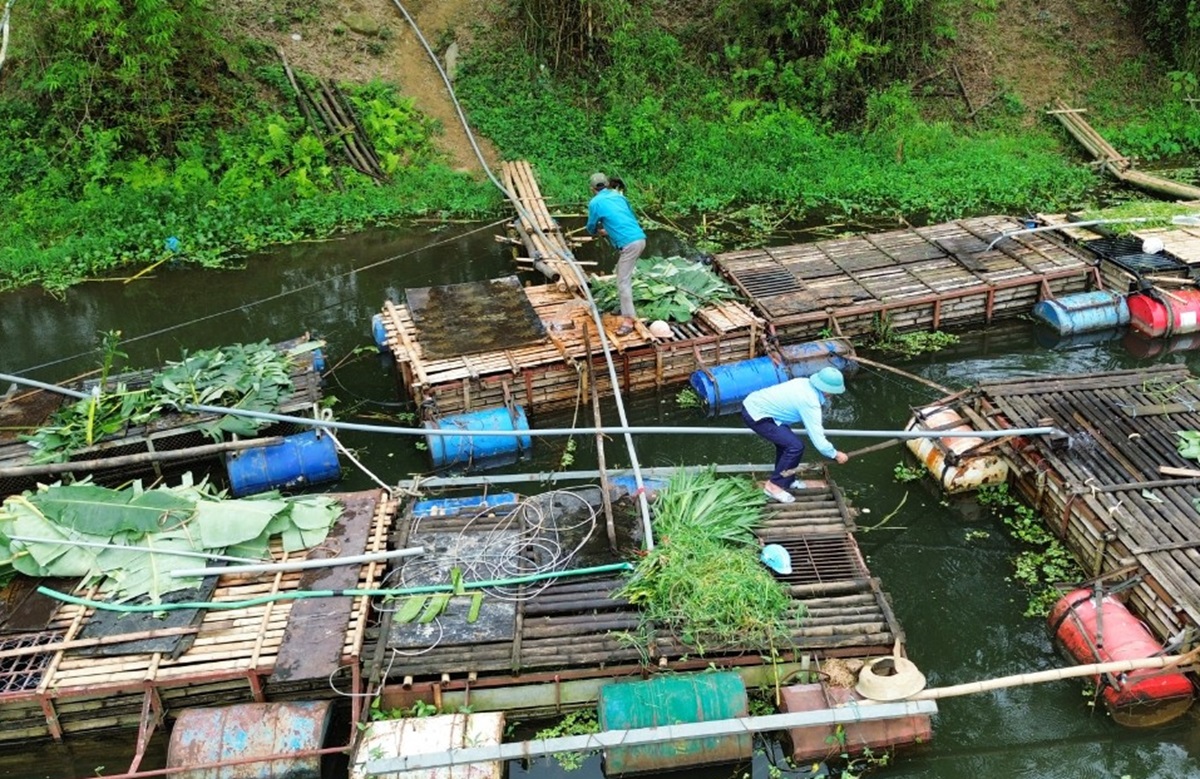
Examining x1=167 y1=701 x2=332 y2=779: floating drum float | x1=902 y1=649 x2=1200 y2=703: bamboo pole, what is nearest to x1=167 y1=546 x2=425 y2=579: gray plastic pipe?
x1=167 y1=701 x2=332 y2=779: floating drum float

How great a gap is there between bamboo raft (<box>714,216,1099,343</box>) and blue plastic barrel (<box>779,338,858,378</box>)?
1.78 ft

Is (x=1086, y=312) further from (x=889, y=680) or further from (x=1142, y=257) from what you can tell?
(x=889, y=680)

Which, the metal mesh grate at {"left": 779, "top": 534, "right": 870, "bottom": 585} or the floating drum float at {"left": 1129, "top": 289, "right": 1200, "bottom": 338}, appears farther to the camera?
the floating drum float at {"left": 1129, "top": 289, "right": 1200, "bottom": 338}

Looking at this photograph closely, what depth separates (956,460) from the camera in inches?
427

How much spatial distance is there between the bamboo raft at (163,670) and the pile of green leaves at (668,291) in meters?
6.82

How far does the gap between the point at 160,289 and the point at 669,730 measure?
13.9m

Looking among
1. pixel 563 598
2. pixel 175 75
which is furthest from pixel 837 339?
pixel 175 75

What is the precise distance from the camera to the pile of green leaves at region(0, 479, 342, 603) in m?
8.91

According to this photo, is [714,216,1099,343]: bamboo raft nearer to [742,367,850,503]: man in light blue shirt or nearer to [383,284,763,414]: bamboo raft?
[383,284,763,414]: bamboo raft

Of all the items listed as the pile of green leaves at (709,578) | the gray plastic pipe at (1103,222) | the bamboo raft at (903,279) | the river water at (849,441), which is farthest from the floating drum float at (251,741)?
the gray plastic pipe at (1103,222)

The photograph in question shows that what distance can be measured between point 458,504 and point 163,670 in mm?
3275

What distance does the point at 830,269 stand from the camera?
50.1 feet

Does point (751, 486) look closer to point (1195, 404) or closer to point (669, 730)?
point (669, 730)

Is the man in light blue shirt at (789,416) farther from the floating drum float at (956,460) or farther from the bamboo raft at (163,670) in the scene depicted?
the bamboo raft at (163,670)
